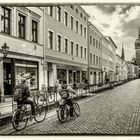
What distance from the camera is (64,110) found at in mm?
7047

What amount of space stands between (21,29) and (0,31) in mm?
520

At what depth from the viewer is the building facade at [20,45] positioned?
659 cm

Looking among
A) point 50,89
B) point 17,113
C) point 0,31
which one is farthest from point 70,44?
point 17,113

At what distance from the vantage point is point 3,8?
6781 mm

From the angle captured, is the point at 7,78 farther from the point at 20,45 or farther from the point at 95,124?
the point at 95,124

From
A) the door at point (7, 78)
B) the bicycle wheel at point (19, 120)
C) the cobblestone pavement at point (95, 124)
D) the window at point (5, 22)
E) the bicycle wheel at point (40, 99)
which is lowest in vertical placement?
the cobblestone pavement at point (95, 124)

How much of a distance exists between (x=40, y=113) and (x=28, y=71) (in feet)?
3.55

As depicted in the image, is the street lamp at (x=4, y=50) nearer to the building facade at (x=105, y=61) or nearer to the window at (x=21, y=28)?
the window at (x=21, y=28)

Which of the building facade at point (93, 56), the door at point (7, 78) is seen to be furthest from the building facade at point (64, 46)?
the door at point (7, 78)

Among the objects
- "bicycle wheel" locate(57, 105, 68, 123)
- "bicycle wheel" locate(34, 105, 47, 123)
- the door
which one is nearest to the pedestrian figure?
the door

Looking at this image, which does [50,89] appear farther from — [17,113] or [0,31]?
[0,31]

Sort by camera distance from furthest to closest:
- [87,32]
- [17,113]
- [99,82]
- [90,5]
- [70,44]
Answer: [99,82] < [87,32] < [70,44] < [90,5] < [17,113]

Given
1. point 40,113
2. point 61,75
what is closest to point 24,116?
point 40,113

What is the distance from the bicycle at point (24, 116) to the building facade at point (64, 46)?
69 centimetres
